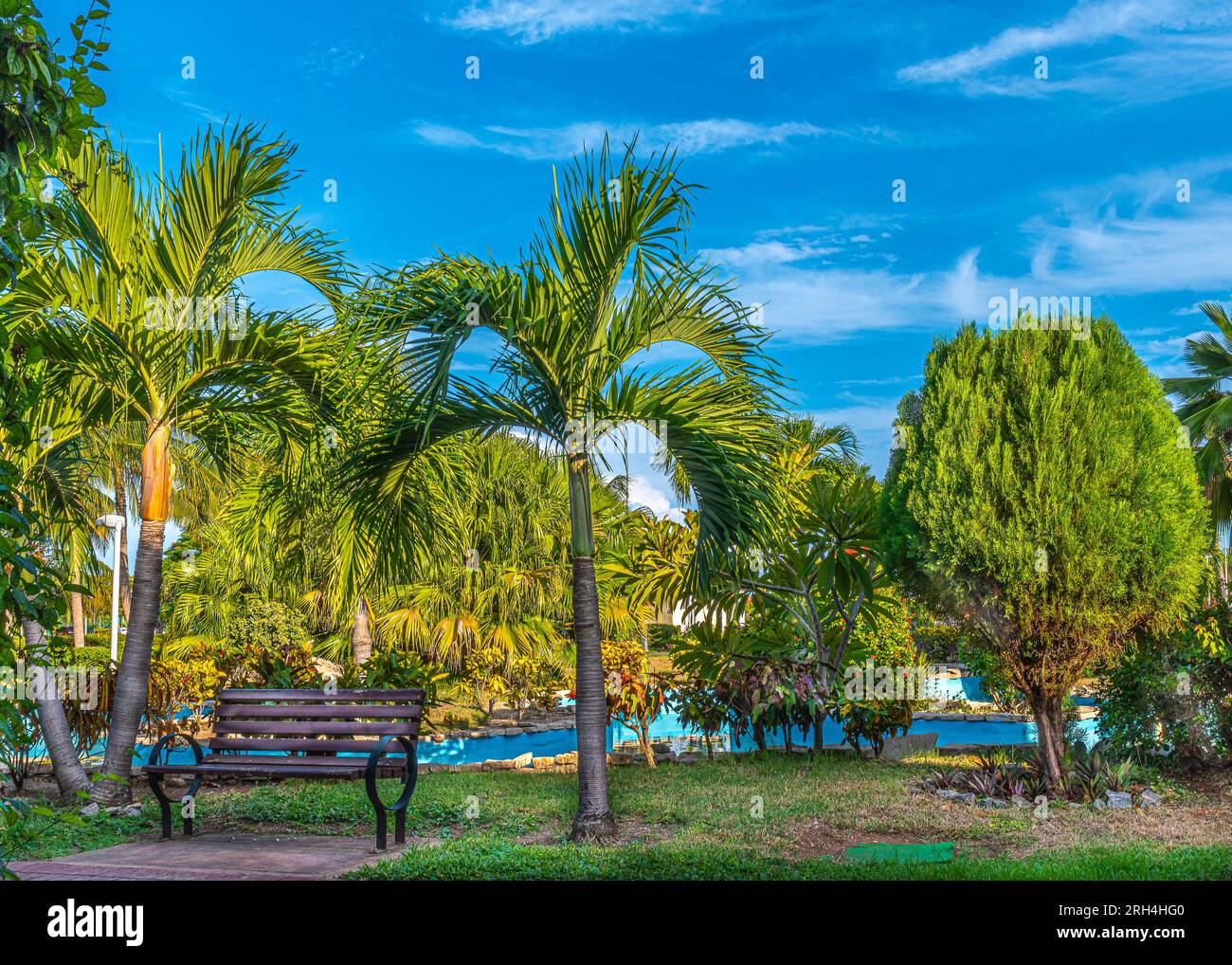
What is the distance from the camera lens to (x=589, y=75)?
10703mm

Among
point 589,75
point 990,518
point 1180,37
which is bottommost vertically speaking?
point 990,518

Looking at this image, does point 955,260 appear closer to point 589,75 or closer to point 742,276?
point 589,75

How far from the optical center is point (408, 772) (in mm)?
6848

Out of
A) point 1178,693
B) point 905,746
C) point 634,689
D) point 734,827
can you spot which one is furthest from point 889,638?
point 734,827

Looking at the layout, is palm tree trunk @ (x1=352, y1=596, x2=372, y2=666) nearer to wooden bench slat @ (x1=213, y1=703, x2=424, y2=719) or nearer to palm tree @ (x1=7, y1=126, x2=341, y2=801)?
palm tree @ (x1=7, y1=126, x2=341, y2=801)

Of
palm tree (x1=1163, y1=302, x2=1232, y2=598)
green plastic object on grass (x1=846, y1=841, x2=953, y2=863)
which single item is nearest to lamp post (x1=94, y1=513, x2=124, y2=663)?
green plastic object on grass (x1=846, y1=841, x2=953, y2=863)

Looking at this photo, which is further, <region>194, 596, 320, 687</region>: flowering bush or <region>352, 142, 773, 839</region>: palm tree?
<region>194, 596, 320, 687</region>: flowering bush

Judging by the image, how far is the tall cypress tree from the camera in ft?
24.4

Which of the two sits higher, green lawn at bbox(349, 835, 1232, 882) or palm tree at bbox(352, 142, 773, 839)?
palm tree at bbox(352, 142, 773, 839)

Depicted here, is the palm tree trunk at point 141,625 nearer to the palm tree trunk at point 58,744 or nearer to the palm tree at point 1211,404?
the palm tree trunk at point 58,744

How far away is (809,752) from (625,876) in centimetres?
503

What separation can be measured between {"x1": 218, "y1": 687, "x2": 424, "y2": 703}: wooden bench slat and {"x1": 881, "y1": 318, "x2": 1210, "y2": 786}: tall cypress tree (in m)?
4.25

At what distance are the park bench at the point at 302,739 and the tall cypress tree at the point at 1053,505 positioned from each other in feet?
14.3
